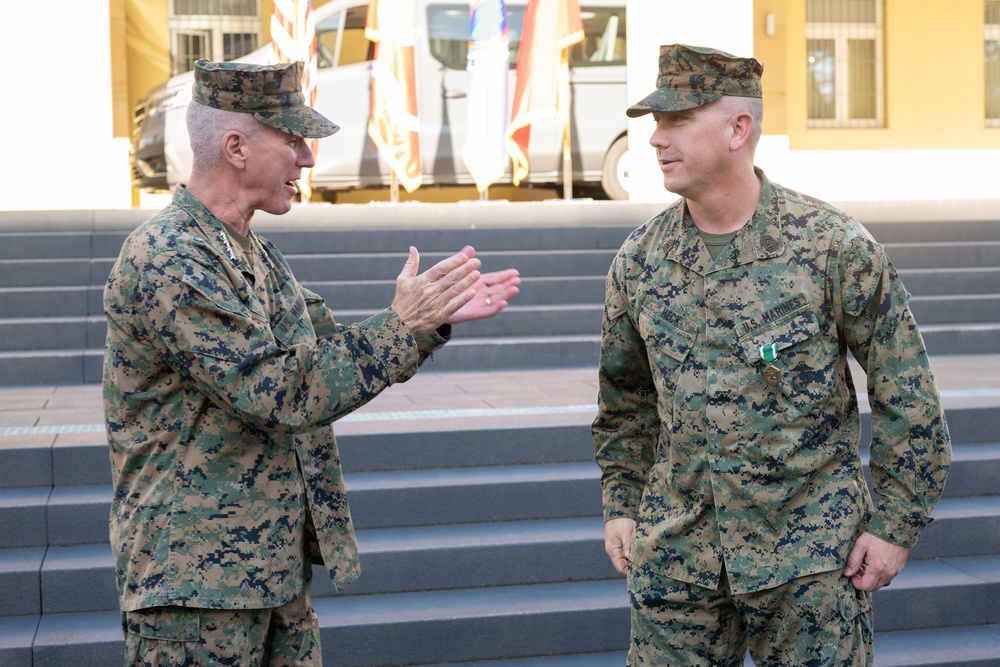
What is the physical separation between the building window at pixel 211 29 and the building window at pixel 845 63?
300 inches

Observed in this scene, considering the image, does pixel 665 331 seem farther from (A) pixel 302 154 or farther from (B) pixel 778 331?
(A) pixel 302 154

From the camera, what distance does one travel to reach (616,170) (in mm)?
13188

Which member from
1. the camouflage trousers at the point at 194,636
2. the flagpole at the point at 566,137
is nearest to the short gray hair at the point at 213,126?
the camouflage trousers at the point at 194,636

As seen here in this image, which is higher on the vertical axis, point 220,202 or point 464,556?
point 220,202

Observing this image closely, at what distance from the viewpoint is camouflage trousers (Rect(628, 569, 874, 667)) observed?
8.63 ft

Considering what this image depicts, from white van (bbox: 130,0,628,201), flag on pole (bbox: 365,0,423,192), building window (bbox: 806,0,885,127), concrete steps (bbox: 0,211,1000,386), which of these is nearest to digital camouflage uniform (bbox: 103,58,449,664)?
concrete steps (bbox: 0,211,1000,386)

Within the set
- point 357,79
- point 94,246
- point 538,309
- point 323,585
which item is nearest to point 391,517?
A: point 323,585

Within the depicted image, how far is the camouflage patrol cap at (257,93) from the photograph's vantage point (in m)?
2.58

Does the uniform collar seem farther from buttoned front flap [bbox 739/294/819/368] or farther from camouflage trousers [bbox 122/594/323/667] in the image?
buttoned front flap [bbox 739/294/819/368]

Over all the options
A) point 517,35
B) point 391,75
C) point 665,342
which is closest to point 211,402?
point 665,342

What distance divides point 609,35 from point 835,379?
11636 mm

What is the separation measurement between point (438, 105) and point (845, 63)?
6.64 m

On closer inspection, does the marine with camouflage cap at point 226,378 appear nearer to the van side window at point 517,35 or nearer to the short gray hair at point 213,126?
the short gray hair at point 213,126

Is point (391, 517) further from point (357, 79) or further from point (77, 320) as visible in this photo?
point (357, 79)
